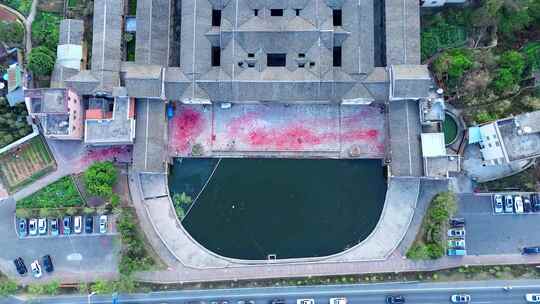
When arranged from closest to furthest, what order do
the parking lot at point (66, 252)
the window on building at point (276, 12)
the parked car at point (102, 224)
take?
1. the parked car at point (102, 224)
2. the parking lot at point (66, 252)
3. the window on building at point (276, 12)

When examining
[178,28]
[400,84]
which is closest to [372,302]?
[400,84]

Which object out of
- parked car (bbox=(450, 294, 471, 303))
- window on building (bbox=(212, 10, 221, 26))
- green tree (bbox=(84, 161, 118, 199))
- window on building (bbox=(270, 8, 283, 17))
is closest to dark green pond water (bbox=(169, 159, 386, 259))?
green tree (bbox=(84, 161, 118, 199))

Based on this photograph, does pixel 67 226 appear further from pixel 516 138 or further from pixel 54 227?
pixel 516 138

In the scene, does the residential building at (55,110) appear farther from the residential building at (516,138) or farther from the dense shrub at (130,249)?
the residential building at (516,138)

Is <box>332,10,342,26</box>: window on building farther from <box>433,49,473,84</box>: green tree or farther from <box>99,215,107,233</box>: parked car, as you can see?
<box>99,215,107,233</box>: parked car

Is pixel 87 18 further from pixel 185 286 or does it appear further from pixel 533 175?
pixel 533 175

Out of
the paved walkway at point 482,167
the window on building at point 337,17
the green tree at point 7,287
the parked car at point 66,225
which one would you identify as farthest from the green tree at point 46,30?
the paved walkway at point 482,167
